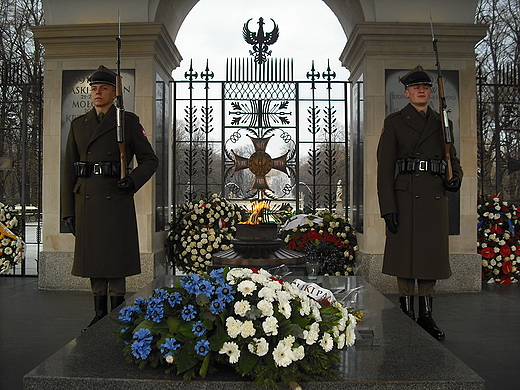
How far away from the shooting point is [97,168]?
169 inches

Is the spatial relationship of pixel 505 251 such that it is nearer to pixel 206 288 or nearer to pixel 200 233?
pixel 200 233

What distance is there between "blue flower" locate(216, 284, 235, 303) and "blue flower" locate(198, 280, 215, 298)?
0.03 meters

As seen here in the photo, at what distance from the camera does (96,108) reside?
445cm

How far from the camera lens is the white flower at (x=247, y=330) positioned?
81.4 inches

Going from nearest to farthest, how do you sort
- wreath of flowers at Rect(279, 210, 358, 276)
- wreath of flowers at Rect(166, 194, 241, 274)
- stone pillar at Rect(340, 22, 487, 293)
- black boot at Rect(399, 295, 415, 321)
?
black boot at Rect(399, 295, 415, 321), stone pillar at Rect(340, 22, 487, 293), wreath of flowers at Rect(279, 210, 358, 276), wreath of flowers at Rect(166, 194, 241, 274)

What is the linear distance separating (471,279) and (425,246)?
2.81 metres

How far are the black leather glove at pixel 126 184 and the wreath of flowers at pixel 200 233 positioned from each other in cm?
306

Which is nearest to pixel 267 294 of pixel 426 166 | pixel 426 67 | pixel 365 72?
pixel 426 166

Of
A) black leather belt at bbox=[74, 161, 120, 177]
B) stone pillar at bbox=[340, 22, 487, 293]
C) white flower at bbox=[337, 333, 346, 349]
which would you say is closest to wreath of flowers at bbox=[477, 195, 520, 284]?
stone pillar at bbox=[340, 22, 487, 293]

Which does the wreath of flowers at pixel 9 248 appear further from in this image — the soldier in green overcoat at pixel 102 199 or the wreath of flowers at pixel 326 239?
the wreath of flowers at pixel 326 239

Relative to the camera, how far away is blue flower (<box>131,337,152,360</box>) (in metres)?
2.19

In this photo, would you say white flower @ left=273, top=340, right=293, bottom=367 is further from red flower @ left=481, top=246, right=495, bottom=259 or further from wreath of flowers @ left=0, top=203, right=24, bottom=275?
wreath of flowers @ left=0, top=203, right=24, bottom=275

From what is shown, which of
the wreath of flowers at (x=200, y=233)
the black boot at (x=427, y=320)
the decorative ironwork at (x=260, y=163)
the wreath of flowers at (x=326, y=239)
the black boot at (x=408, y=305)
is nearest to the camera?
the black boot at (x=427, y=320)

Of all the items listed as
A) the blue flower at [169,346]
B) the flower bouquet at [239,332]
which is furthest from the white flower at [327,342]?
the blue flower at [169,346]
